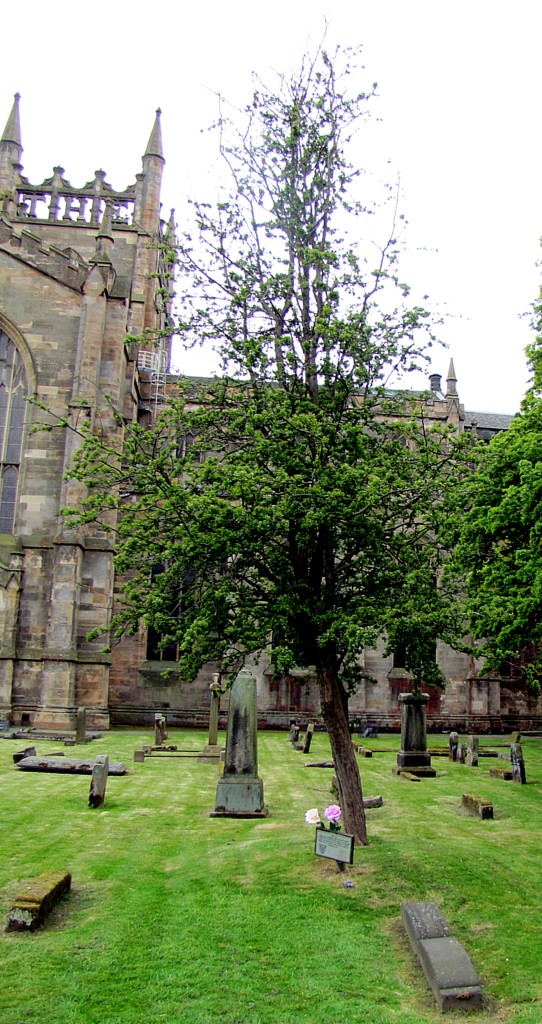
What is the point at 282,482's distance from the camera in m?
9.60

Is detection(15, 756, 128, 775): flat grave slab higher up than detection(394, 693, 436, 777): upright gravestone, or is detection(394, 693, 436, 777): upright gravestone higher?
detection(394, 693, 436, 777): upright gravestone

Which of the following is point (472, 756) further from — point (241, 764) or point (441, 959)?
point (441, 959)

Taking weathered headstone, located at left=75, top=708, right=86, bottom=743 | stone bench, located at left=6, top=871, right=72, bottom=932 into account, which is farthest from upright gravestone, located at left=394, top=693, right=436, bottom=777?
stone bench, located at left=6, top=871, right=72, bottom=932

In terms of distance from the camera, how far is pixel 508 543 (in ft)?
56.3

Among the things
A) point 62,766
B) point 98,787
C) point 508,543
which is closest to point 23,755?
point 62,766

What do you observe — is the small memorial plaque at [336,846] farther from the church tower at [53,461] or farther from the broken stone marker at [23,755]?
the church tower at [53,461]

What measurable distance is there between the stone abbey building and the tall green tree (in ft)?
29.4

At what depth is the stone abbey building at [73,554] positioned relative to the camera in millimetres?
26078

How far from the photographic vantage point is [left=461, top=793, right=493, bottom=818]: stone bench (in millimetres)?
13898

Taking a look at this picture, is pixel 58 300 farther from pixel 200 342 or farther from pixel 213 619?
pixel 213 619

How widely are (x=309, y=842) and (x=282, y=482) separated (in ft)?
16.4

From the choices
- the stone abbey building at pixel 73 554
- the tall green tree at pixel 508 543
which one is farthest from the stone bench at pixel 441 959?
the stone abbey building at pixel 73 554

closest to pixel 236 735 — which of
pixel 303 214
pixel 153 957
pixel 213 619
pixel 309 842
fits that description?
pixel 309 842

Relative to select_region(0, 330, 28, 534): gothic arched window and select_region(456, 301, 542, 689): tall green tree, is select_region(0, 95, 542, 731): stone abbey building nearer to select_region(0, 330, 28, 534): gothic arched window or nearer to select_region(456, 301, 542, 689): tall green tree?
select_region(0, 330, 28, 534): gothic arched window
